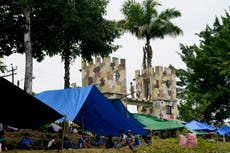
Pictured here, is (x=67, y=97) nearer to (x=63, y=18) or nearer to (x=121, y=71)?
(x=63, y=18)

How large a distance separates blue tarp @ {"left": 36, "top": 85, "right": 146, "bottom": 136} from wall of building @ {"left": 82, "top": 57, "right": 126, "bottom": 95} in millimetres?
15768

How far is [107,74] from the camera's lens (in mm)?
32719

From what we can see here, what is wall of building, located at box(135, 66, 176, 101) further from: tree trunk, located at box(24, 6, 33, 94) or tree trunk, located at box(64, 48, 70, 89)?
tree trunk, located at box(24, 6, 33, 94)

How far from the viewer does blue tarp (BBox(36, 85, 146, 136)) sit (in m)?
14.6

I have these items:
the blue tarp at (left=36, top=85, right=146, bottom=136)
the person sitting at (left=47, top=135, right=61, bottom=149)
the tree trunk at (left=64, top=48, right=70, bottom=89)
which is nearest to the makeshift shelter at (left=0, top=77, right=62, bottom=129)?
the person sitting at (left=47, top=135, right=61, bottom=149)

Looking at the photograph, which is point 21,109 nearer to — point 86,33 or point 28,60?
point 28,60

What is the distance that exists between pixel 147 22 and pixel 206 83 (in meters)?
7.06

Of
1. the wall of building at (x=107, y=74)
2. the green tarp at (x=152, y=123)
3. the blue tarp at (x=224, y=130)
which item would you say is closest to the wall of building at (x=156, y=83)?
the wall of building at (x=107, y=74)

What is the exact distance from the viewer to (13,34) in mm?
20844

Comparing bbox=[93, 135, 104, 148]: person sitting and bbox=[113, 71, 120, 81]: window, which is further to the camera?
bbox=[113, 71, 120, 81]: window

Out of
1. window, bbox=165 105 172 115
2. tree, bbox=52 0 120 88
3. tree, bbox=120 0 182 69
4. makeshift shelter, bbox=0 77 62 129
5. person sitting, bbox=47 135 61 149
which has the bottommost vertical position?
person sitting, bbox=47 135 61 149

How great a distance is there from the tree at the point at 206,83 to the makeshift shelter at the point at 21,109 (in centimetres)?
1954

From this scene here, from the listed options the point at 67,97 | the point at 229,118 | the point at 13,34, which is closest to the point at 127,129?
the point at 67,97

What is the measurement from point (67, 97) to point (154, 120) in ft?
34.3
